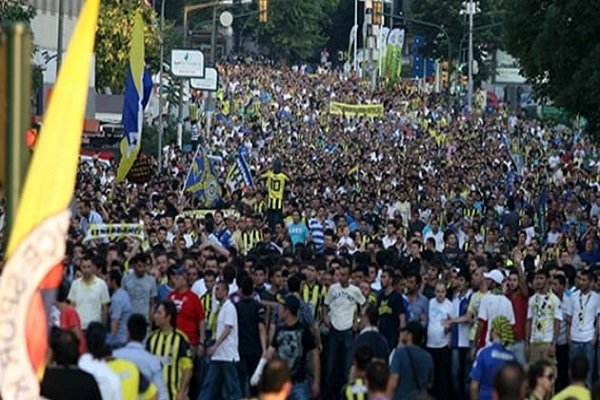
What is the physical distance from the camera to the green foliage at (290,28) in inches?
6604

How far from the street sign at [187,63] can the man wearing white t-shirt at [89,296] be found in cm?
3446

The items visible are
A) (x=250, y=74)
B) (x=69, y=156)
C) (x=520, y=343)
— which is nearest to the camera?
(x=69, y=156)

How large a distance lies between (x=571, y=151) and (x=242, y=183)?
26.9 metres

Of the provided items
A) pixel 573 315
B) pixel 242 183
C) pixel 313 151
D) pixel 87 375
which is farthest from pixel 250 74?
pixel 87 375

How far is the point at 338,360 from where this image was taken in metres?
19.8

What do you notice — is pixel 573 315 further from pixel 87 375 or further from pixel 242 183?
pixel 242 183

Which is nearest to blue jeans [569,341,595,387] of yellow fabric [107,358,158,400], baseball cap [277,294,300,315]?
baseball cap [277,294,300,315]

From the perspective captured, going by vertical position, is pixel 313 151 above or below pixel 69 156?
below

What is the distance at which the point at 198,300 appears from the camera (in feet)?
59.7

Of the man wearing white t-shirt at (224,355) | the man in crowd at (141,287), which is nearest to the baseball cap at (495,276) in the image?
the man wearing white t-shirt at (224,355)

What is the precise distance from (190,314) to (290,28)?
15222cm

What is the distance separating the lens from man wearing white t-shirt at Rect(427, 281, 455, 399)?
63.5 ft

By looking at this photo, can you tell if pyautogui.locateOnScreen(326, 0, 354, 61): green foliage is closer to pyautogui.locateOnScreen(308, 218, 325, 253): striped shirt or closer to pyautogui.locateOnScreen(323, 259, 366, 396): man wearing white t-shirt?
pyautogui.locateOnScreen(308, 218, 325, 253): striped shirt

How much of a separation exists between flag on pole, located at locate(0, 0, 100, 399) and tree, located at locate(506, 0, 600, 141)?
25.0 m
